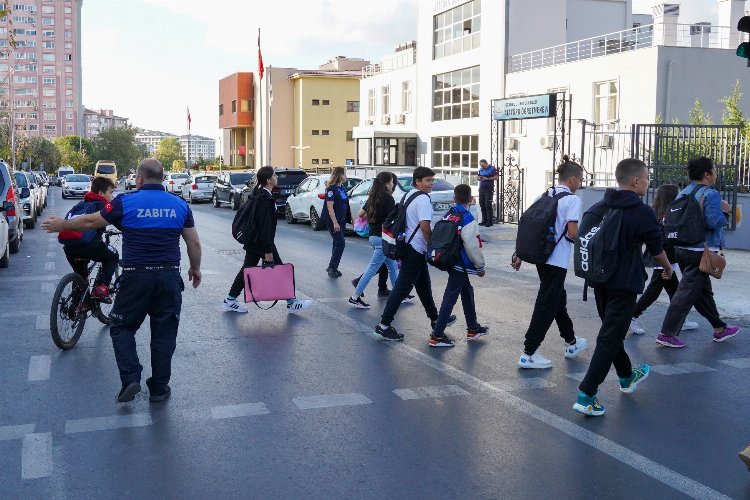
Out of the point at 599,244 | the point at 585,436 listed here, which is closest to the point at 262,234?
the point at 599,244

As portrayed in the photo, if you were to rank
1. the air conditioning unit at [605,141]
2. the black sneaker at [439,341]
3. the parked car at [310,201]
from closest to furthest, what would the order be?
the black sneaker at [439,341], the parked car at [310,201], the air conditioning unit at [605,141]

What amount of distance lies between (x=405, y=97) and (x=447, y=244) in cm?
3577

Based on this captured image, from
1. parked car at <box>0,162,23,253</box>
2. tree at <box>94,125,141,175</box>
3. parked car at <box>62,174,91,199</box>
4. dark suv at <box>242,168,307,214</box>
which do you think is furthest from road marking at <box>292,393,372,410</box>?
tree at <box>94,125,141,175</box>

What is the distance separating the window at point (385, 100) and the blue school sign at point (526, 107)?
20410 millimetres

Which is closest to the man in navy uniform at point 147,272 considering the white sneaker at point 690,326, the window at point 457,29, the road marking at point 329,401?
the road marking at point 329,401

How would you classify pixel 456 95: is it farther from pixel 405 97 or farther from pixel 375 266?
pixel 375 266

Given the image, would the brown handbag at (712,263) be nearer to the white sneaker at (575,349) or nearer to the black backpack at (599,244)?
the white sneaker at (575,349)

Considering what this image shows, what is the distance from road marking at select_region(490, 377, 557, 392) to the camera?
652 cm

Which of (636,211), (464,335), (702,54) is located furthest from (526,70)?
(636,211)

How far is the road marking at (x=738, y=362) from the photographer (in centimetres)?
736

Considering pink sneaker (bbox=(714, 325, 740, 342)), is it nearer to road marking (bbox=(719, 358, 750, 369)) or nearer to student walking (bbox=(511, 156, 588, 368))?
road marking (bbox=(719, 358, 750, 369))

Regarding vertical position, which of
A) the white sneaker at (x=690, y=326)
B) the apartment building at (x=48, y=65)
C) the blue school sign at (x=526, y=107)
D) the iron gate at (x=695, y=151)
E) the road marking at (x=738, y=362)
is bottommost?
the road marking at (x=738, y=362)

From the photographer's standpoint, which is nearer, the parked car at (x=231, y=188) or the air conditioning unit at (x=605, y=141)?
the air conditioning unit at (x=605, y=141)

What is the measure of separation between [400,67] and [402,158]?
5.63 meters
